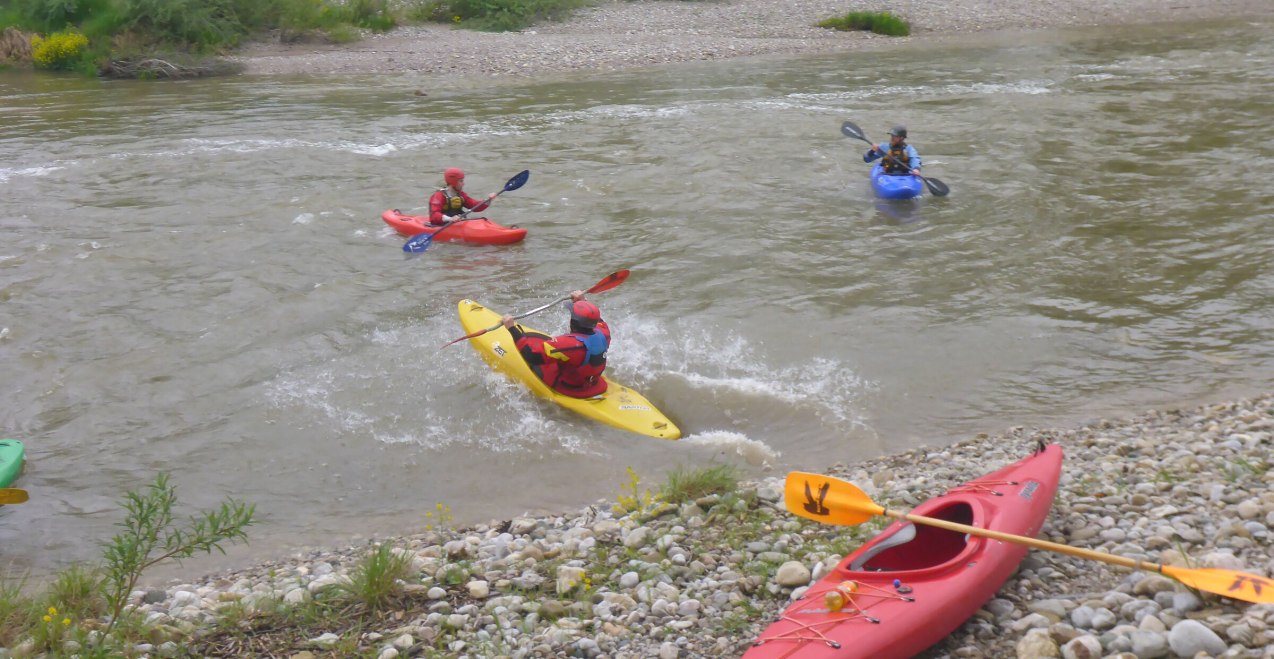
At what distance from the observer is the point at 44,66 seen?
21.1m

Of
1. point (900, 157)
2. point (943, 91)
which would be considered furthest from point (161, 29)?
point (900, 157)

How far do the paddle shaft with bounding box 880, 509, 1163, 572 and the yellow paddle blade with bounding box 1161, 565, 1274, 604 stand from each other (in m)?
0.09

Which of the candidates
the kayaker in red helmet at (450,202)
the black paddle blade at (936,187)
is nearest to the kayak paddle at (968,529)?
the kayaker in red helmet at (450,202)

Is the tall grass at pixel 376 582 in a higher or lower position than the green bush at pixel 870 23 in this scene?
lower

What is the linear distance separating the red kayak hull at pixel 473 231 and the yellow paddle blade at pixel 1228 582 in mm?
8020

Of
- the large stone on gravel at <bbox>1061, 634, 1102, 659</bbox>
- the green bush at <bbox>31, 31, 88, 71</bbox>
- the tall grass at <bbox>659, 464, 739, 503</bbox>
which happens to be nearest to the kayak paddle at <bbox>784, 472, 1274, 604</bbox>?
the large stone on gravel at <bbox>1061, 634, 1102, 659</bbox>

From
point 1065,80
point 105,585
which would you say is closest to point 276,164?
point 105,585

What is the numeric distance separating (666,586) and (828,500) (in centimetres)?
81

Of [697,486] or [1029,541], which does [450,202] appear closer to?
[697,486]

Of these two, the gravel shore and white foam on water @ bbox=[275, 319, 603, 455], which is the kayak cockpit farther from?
the gravel shore

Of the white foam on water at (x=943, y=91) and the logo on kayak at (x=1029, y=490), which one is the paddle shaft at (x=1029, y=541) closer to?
the logo on kayak at (x=1029, y=490)

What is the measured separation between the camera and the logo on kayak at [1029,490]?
14.8 feet

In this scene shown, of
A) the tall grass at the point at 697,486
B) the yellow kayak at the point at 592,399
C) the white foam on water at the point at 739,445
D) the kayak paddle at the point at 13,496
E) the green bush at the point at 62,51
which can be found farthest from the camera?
the green bush at the point at 62,51

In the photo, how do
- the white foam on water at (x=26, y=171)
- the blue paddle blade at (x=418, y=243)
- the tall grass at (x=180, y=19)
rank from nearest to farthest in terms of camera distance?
the blue paddle blade at (x=418, y=243)
the white foam on water at (x=26, y=171)
the tall grass at (x=180, y=19)
